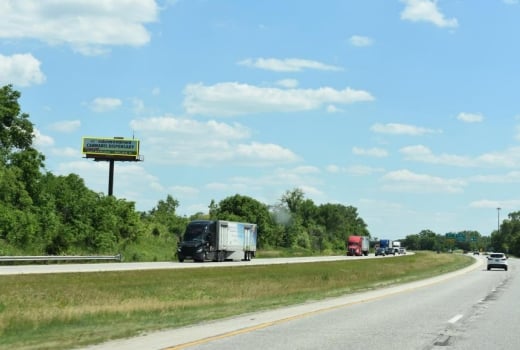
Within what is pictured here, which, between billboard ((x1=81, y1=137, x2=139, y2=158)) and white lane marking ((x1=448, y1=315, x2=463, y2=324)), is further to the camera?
billboard ((x1=81, y1=137, x2=139, y2=158))

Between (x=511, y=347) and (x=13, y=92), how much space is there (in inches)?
2473

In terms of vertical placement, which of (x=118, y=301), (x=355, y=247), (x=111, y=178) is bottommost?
(x=118, y=301)

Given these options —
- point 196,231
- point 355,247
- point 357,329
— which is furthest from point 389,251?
point 357,329

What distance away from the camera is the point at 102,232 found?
2798 inches

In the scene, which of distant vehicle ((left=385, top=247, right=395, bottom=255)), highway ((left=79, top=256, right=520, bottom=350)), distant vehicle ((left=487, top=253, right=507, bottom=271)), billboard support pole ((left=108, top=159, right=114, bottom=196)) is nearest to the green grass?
highway ((left=79, top=256, right=520, bottom=350))

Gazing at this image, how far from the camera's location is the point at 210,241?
59156 millimetres

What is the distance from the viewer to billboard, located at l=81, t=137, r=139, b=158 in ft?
344

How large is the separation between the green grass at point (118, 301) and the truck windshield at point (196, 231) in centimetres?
1746

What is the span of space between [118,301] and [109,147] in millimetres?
84029

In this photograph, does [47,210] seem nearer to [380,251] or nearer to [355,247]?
[355,247]

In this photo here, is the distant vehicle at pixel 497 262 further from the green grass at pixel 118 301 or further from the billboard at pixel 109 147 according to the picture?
the billboard at pixel 109 147

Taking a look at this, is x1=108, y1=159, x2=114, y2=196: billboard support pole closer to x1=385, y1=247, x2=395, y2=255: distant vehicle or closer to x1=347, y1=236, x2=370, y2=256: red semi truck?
x1=347, y1=236, x2=370, y2=256: red semi truck

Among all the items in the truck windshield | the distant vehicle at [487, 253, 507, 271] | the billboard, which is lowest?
the distant vehicle at [487, 253, 507, 271]

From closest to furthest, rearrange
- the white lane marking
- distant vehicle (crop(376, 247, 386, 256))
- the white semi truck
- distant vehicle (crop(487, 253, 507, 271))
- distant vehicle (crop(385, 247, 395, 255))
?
the white lane marking, the white semi truck, distant vehicle (crop(487, 253, 507, 271)), distant vehicle (crop(376, 247, 386, 256)), distant vehicle (crop(385, 247, 395, 255))
